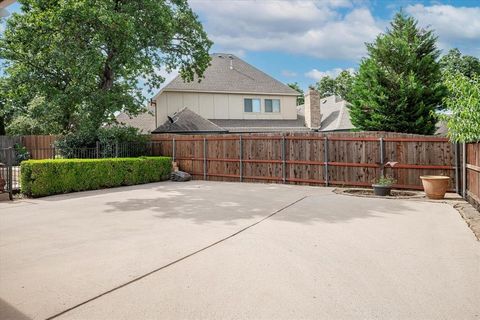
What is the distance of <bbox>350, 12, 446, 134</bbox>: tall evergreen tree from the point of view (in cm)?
1889

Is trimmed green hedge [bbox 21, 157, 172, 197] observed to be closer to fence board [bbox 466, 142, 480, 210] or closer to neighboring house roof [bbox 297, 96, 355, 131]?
fence board [bbox 466, 142, 480, 210]

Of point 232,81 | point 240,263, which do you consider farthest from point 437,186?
point 232,81

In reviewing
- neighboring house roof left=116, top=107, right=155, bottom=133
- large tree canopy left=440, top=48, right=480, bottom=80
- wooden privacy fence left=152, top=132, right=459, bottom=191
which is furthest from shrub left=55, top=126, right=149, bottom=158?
large tree canopy left=440, top=48, right=480, bottom=80

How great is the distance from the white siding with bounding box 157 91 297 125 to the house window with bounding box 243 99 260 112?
258mm

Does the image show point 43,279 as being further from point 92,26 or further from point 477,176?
point 92,26

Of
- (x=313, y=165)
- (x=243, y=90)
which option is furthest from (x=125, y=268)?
(x=243, y=90)

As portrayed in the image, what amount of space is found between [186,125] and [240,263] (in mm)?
18057

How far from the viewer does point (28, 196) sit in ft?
39.7

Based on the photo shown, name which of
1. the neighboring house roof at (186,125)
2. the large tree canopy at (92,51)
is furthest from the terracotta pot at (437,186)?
the neighboring house roof at (186,125)

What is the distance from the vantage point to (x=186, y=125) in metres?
22.5

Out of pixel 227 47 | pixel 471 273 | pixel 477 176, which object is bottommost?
pixel 471 273

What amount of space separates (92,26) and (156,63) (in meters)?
4.17

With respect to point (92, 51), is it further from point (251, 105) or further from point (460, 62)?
point (460, 62)

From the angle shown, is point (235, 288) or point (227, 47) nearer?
point (235, 288)
